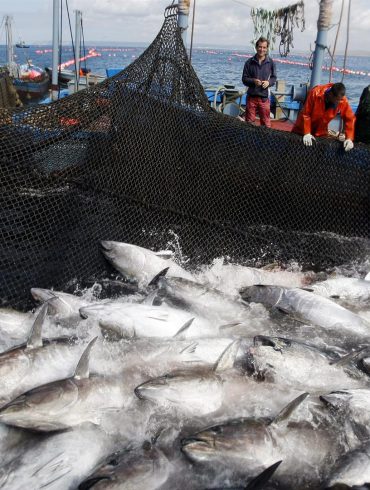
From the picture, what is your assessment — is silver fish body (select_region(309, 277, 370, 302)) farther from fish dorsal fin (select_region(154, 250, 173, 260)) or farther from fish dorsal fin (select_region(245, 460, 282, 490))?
fish dorsal fin (select_region(245, 460, 282, 490))

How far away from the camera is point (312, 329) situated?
487cm

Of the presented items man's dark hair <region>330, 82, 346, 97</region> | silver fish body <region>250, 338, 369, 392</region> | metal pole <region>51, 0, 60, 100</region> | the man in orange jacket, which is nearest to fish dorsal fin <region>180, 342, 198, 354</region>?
silver fish body <region>250, 338, 369, 392</region>

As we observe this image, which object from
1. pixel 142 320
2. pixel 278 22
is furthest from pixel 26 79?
pixel 142 320

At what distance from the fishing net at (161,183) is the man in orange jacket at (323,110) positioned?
0.75 m

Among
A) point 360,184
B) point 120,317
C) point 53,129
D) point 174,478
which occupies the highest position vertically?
point 53,129

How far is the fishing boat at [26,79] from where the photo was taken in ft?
87.6

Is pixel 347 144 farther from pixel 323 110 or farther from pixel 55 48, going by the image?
pixel 55 48

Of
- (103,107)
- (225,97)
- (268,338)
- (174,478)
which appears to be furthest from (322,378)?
(225,97)

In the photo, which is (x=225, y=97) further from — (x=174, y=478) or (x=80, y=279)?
(x=174, y=478)

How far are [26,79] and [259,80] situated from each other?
77.4 feet

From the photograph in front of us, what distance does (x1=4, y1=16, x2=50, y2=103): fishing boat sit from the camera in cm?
2670

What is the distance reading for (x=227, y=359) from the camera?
391 centimetres

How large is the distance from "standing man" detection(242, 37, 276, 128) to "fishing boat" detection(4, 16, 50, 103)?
62.4 feet

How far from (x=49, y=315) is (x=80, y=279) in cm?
91
